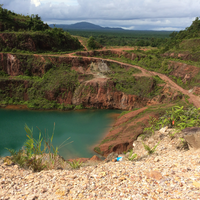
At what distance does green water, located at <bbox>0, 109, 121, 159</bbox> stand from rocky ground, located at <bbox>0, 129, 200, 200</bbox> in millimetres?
9027

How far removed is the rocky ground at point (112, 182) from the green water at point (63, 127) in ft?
29.6

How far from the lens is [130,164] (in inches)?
221

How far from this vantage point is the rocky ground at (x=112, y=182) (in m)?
3.87

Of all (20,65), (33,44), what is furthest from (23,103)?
(33,44)

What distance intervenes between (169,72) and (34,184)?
82.7 feet

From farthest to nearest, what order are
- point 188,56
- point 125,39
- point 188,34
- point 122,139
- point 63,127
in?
point 125,39
point 188,34
point 188,56
point 63,127
point 122,139

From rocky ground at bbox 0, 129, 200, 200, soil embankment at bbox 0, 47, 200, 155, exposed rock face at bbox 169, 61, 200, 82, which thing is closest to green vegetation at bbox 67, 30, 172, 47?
soil embankment at bbox 0, 47, 200, 155

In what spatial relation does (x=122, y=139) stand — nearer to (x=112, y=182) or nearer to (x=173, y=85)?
(x=112, y=182)

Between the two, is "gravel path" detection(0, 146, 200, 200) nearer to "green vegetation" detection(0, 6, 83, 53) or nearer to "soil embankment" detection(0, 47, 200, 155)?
"soil embankment" detection(0, 47, 200, 155)

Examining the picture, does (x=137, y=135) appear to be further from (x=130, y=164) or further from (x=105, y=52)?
(x=105, y=52)

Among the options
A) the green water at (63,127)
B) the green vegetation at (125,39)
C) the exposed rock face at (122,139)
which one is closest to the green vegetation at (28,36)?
the green water at (63,127)

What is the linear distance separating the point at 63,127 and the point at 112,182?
15442mm

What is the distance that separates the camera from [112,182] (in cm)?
447

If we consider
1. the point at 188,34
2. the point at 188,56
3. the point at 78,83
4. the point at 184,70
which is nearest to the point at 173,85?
the point at 184,70
